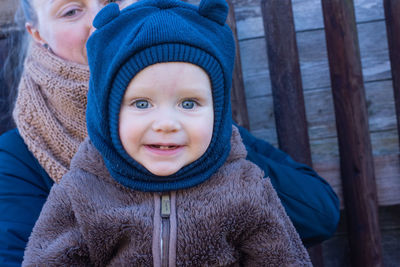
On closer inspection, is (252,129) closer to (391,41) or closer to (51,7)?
(391,41)

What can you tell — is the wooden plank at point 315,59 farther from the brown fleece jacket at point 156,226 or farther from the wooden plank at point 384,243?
the brown fleece jacket at point 156,226

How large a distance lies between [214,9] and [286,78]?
0.91 meters

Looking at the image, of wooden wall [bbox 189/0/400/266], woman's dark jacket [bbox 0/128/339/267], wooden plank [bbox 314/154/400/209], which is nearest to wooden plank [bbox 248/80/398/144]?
wooden wall [bbox 189/0/400/266]

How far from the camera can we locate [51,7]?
1.68 m

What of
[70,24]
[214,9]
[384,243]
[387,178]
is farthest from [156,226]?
[384,243]

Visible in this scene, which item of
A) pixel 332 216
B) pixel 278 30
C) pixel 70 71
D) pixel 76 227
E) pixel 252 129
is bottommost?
pixel 332 216

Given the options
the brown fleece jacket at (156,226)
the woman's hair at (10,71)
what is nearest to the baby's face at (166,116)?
the brown fleece jacket at (156,226)

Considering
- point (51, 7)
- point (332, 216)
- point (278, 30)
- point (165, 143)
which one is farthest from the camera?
point (278, 30)

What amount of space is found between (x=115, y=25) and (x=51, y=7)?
0.64 meters

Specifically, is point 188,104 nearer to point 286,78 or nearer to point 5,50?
point 286,78

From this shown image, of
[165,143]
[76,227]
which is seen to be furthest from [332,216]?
[76,227]

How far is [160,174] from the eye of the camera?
1.14 m

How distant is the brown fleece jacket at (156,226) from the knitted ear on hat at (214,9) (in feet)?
1.46

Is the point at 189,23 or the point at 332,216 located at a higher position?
the point at 189,23
